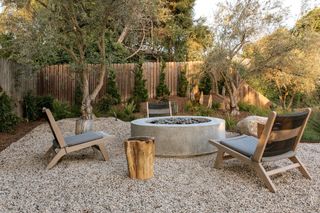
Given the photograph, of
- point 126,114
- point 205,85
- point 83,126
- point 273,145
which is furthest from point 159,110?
point 205,85

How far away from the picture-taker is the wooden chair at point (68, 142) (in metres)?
4.33

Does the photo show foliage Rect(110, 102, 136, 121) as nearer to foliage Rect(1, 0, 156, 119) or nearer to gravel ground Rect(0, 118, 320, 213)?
foliage Rect(1, 0, 156, 119)

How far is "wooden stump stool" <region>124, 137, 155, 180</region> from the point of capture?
384 cm

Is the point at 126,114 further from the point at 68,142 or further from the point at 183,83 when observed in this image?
the point at 68,142

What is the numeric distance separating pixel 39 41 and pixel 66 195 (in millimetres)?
3841

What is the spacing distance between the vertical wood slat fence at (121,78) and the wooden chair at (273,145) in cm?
682

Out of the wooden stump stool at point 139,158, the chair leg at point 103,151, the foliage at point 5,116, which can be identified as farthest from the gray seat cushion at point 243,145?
the foliage at point 5,116

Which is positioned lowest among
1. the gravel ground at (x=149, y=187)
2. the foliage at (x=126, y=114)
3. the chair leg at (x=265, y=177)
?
the gravel ground at (x=149, y=187)

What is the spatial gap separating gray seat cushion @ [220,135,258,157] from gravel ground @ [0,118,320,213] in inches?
13.8

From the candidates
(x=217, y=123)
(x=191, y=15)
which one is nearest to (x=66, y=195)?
Answer: (x=217, y=123)

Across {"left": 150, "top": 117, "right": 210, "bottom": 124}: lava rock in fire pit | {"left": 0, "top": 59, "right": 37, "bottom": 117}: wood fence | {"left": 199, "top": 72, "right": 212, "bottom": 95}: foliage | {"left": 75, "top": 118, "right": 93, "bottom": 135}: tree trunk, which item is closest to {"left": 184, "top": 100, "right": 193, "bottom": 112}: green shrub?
{"left": 199, "top": 72, "right": 212, "bottom": 95}: foliage

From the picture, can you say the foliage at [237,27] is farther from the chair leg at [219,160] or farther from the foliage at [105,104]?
the chair leg at [219,160]

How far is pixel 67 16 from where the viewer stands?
264 inches

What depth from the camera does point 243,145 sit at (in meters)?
4.18
